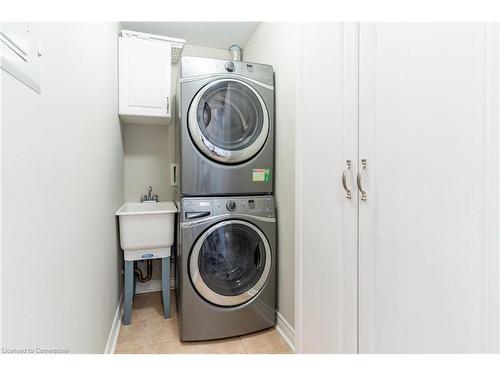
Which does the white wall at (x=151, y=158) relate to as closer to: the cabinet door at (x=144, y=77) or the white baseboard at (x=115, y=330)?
the cabinet door at (x=144, y=77)

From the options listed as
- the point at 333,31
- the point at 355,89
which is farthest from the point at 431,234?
the point at 333,31

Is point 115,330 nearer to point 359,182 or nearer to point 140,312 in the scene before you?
point 140,312

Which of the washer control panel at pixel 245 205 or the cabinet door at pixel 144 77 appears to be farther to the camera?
the cabinet door at pixel 144 77

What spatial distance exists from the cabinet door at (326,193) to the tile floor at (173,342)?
571mm

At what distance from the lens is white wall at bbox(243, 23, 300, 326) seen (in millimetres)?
1712

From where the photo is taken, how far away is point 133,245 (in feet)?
6.02

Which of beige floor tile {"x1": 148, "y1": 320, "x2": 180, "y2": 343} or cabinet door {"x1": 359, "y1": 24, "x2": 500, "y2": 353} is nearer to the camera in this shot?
cabinet door {"x1": 359, "y1": 24, "x2": 500, "y2": 353}

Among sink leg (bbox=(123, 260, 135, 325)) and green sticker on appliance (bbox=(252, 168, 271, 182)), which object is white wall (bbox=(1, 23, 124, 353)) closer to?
sink leg (bbox=(123, 260, 135, 325))

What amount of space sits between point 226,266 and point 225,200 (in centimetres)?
46

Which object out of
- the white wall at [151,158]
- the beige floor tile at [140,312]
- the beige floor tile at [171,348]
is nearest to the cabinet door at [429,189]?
the beige floor tile at [171,348]

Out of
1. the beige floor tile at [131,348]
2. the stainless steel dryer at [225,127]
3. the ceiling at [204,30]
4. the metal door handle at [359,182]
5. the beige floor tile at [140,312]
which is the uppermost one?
the ceiling at [204,30]

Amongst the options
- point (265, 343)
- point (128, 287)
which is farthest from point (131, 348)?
point (265, 343)

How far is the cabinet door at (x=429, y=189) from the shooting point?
564 millimetres

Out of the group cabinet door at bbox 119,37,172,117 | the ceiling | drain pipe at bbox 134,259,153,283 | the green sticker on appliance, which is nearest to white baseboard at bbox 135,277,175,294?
drain pipe at bbox 134,259,153,283
